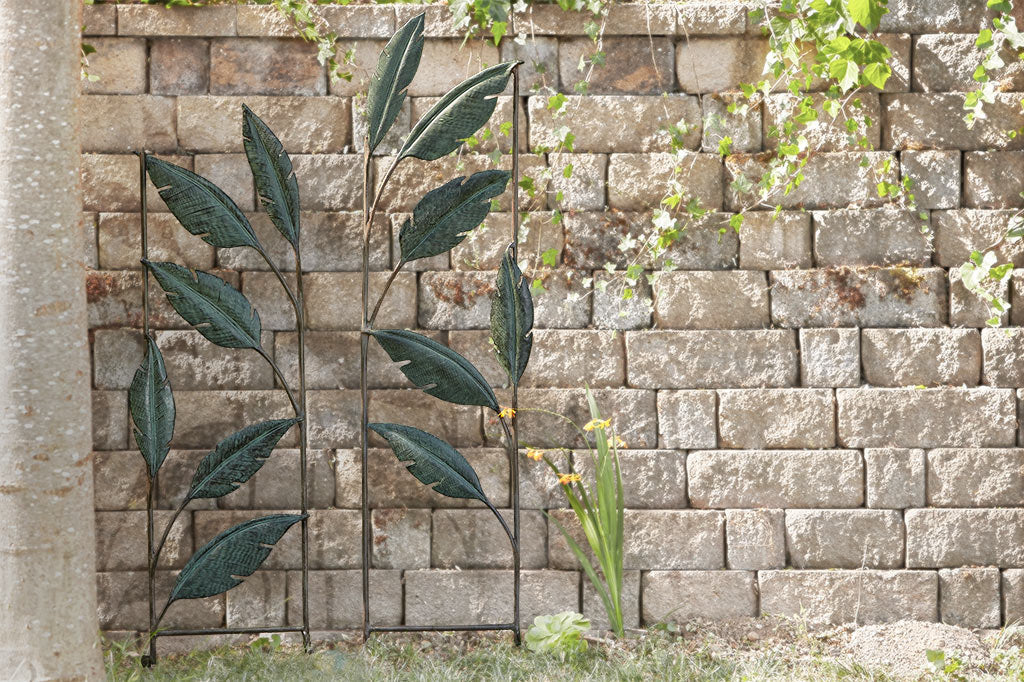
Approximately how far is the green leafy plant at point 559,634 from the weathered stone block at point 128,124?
2.37m

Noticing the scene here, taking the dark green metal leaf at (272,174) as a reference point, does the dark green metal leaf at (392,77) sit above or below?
above

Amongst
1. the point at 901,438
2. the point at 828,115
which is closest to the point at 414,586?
the point at 901,438

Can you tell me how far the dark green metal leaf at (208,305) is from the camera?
9.46ft

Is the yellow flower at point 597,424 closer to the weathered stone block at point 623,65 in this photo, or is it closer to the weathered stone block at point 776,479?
the weathered stone block at point 776,479

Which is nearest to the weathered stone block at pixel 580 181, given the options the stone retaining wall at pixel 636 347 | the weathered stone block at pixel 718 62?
the stone retaining wall at pixel 636 347

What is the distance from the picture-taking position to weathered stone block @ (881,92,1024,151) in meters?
3.20

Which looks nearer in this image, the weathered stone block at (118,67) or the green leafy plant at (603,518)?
the green leafy plant at (603,518)

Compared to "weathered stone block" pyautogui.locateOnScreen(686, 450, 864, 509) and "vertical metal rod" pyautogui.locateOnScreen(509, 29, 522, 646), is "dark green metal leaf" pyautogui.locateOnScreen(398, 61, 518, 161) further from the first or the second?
"weathered stone block" pyautogui.locateOnScreen(686, 450, 864, 509)

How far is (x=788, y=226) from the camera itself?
3.24 metres

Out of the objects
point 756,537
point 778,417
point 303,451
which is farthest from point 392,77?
point 756,537

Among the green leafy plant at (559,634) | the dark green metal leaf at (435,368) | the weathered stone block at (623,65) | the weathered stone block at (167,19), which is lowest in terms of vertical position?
the green leafy plant at (559,634)

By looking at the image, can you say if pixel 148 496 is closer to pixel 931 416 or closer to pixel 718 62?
pixel 718 62

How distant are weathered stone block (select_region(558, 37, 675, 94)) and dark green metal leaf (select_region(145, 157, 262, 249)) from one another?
1.41 meters

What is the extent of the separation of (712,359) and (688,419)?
254mm
